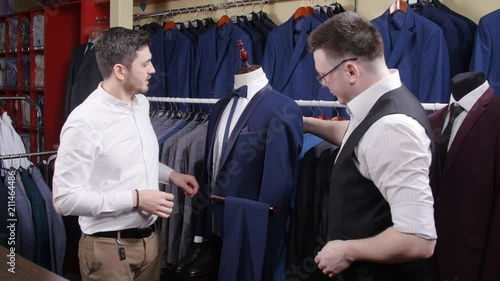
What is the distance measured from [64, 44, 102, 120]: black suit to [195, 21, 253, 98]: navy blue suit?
876 millimetres

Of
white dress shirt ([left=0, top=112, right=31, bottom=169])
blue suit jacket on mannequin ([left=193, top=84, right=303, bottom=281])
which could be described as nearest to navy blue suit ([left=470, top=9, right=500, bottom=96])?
blue suit jacket on mannequin ([left=193, top=84, right=303, bottom=281])

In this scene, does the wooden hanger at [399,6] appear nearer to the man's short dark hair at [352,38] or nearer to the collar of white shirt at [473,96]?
the collar of white shirt at [473,96]

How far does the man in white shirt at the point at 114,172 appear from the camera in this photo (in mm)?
1793

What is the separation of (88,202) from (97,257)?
28 cm

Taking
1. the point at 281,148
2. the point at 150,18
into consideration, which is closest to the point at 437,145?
the point at 281,148

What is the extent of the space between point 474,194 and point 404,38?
3.86ft

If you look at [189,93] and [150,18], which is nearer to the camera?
[189,93]

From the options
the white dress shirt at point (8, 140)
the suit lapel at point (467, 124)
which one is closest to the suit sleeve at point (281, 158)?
the suit lapel at point (467, 124)

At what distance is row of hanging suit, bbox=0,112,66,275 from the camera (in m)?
2.83

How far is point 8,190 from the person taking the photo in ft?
9.31

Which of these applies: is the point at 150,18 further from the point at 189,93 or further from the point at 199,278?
the point at 199,278

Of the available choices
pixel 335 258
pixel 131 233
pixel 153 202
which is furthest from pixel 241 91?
pixel 335 258

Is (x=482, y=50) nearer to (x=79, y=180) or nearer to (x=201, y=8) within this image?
(x=79, y=180)

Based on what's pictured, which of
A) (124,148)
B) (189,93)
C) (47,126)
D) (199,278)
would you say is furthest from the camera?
(47,126)
